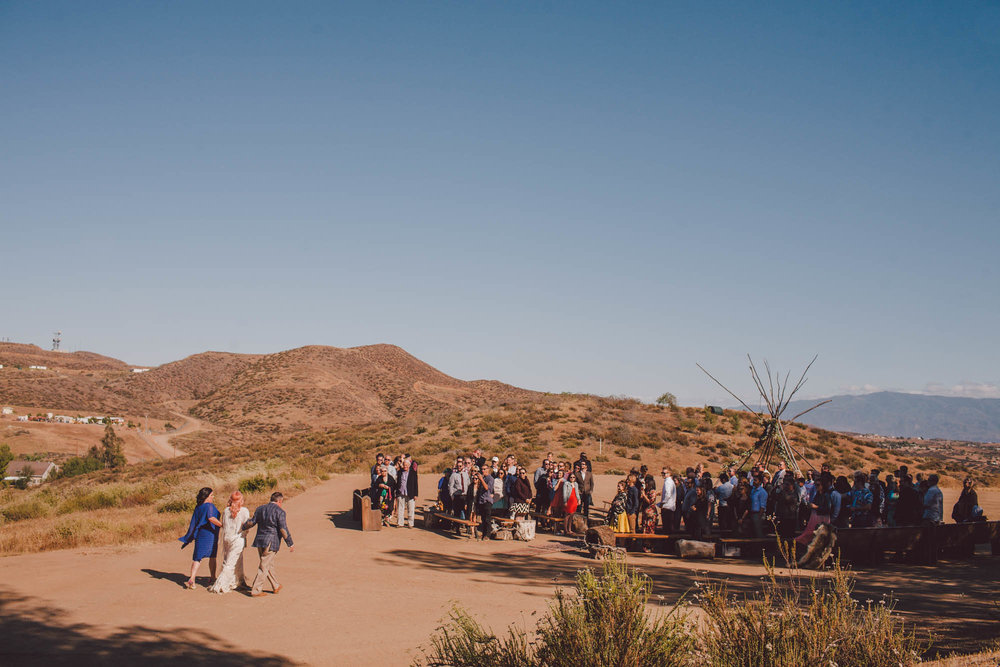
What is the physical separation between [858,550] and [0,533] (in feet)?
58.3

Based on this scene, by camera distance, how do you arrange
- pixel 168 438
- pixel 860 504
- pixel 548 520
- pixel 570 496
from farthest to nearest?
1. pixel 168 438
2. pixel 548 520
3. pixel 570 496
4. pixel 860 504

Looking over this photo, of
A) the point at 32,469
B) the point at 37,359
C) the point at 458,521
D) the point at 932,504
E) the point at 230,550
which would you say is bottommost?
the point at 32,469

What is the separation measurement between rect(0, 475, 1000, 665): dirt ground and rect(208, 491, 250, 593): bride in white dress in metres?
0.23

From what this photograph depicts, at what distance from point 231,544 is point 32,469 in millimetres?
49969

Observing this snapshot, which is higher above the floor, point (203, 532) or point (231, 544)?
point (203, 532)

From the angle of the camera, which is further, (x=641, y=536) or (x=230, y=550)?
(x=641, y=536)

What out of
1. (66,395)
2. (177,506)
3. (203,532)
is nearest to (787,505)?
(203,532)

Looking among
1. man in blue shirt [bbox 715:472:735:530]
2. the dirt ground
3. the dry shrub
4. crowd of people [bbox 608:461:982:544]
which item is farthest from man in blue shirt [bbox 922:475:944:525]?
the dry shrub

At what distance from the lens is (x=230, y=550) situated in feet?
33.2

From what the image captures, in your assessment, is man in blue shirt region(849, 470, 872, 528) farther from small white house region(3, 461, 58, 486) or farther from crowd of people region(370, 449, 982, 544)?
small white house region(3, 461, 58, 486)

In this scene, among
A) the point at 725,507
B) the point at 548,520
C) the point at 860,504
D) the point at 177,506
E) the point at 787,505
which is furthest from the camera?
the point at 177,506

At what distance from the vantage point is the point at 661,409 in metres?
45.3

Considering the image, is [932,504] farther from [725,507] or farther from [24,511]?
[24,511]

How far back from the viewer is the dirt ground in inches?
303
